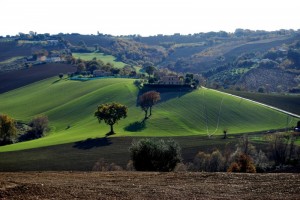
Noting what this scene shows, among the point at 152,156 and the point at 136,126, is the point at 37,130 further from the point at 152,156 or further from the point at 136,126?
the point at 152,156

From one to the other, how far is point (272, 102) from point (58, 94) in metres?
59.0

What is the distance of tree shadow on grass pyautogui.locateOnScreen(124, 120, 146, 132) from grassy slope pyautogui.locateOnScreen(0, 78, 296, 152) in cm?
102

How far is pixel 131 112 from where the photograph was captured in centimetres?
10100

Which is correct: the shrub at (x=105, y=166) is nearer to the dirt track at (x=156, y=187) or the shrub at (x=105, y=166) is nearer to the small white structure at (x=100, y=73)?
the dirt track at (x=156, y=187)

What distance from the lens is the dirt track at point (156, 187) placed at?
21547 millimetres

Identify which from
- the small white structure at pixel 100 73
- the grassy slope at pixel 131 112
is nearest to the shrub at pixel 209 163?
the grassy slope at pixel 131 112

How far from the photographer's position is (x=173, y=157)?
138 ft

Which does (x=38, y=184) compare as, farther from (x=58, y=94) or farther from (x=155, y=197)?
(x=58, y=94)

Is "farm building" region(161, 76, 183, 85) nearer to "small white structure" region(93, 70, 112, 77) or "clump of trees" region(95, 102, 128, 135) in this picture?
"small white structure" region(93, 70, 112, 77)

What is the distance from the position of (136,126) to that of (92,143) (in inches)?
645

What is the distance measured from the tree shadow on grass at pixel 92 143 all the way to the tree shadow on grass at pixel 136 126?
988cm

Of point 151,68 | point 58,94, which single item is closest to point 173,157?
point 58,94

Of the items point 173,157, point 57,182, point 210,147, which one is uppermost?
point 57,182

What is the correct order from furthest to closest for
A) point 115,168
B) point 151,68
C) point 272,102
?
point 151,68 < point 272,102 < point 115,168
